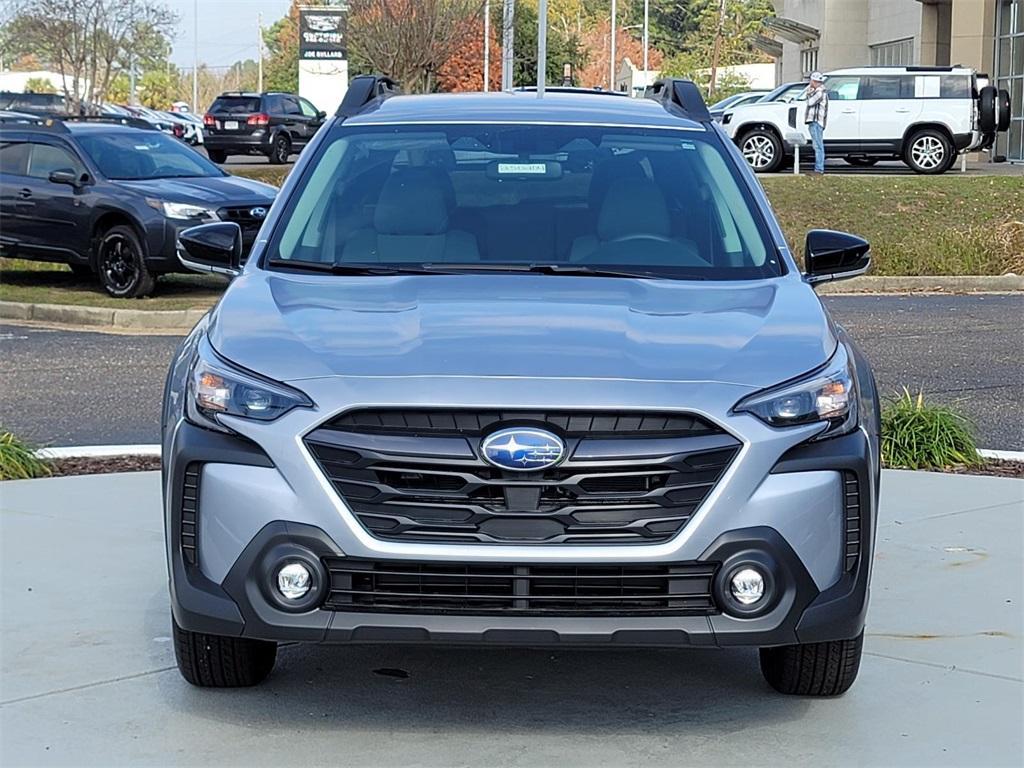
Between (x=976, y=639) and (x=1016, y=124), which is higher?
(x=1016, y=124)

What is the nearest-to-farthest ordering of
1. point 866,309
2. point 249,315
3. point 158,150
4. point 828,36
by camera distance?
point 249,315
point 866,309
point 158,150
point 828,36

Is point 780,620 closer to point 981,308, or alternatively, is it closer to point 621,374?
point 621,374

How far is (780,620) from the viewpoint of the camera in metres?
4.12

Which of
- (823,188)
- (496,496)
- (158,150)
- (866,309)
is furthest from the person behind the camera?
(823,188)

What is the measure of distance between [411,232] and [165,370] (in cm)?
706

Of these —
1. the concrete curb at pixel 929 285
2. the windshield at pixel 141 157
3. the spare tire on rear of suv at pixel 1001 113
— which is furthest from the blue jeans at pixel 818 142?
the windshield at pixel 141 157

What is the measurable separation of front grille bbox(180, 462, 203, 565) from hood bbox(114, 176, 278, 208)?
502 inches

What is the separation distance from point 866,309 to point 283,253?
1209 cm

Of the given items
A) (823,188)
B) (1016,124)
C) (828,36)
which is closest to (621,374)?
(823,188)

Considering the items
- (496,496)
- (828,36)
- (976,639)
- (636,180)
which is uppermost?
(828,36)

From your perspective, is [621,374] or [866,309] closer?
[621,374]

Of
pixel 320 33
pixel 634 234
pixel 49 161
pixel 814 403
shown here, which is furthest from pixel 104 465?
pixel 320 33

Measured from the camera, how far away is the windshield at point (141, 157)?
17.4 m

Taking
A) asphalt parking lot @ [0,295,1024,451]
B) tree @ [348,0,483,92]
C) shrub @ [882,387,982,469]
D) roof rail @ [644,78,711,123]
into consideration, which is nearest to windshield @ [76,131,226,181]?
asphalt parking lot @ [0,295,1024,451]
